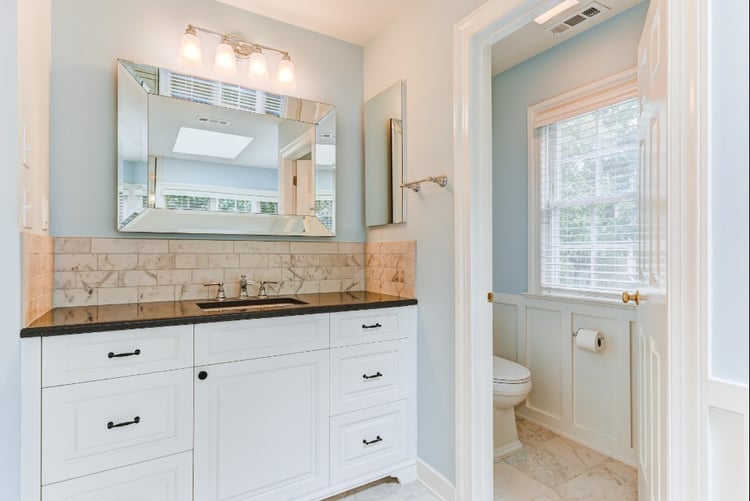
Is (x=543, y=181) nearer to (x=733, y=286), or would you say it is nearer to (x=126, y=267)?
(x=733, y=286)

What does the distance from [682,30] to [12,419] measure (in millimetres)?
2175

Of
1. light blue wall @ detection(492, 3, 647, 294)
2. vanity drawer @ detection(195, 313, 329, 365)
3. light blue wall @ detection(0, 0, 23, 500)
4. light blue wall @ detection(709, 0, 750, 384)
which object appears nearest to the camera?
light blue wall @ detection(709, 0, 750, 384)

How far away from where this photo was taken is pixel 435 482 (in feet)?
6.27

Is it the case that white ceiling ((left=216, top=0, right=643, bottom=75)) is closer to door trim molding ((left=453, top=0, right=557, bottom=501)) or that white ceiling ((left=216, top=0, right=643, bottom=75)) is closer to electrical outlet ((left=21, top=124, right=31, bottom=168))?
door trim molding ((left=453, top=0, right=557, bottom=501))

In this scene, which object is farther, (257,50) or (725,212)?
(257,50)

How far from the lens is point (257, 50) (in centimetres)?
218

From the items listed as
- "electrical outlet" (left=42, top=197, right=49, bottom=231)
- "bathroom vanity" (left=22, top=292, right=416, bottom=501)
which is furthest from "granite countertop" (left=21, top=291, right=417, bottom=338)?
"electrical outlet" (left=42, top=197, right=49, bottom=231)

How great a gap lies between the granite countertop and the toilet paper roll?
3.48 ft

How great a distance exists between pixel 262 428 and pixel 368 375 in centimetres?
53

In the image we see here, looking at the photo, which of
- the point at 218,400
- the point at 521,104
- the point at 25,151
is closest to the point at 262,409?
the point at 218,400

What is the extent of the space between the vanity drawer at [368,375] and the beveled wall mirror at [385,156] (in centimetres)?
71

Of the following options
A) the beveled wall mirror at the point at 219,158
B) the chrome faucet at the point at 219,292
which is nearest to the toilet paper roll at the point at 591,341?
the beveled wall mirror at the point at 219,158

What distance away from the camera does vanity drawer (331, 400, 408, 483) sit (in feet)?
6.01

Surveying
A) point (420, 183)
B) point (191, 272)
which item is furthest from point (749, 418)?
point (191, 272)
